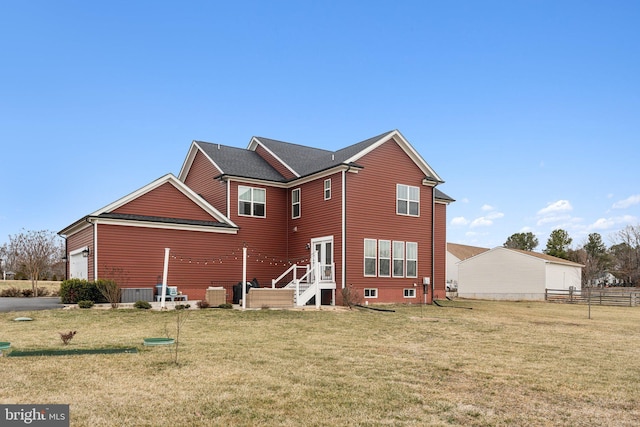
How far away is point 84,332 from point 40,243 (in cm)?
2850

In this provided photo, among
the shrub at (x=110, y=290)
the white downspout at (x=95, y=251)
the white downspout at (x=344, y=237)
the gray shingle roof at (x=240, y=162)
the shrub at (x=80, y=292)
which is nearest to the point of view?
the shrub at (x=110, y=290)

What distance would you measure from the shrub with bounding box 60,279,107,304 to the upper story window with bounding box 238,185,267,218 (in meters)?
8.40

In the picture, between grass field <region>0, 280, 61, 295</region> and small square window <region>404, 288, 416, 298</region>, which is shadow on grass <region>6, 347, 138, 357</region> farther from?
grass field <region>0, 280, 61, 295</region>

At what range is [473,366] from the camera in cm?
971

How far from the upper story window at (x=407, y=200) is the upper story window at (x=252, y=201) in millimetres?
6988

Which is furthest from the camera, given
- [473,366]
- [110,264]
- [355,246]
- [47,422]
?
[355,246]

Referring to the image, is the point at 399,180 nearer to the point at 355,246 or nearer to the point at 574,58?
the point at 355,246

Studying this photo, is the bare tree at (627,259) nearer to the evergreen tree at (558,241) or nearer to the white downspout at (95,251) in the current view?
the evergreen tree at (558,241)

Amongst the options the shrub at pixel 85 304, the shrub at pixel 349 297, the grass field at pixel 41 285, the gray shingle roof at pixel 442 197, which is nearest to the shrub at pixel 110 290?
the shrub at pixel 85 304

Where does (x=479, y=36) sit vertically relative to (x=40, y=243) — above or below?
above

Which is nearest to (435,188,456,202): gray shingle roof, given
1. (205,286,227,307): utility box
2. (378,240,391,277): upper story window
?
(378,240,391,277): upper story window

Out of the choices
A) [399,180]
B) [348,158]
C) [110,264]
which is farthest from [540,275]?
[110,264]

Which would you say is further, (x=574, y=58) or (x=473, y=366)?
(x=574, y=58)

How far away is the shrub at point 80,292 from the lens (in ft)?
66.6
